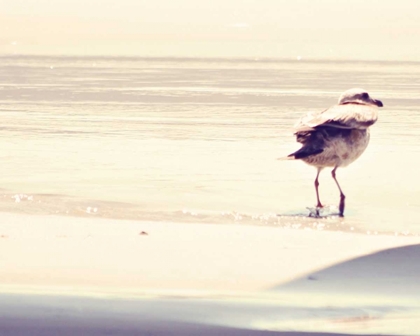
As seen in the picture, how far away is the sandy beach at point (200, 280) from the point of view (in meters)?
5.29

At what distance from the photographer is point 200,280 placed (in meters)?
6.44

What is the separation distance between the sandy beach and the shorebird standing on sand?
210 cm

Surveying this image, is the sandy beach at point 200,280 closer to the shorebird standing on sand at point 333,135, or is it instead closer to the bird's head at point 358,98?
the shorebird standing on sand at point 333,135

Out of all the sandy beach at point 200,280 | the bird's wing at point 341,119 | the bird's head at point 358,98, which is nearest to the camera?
the sandy beach at point 200,280

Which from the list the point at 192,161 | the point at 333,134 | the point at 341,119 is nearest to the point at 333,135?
the point at 333,134

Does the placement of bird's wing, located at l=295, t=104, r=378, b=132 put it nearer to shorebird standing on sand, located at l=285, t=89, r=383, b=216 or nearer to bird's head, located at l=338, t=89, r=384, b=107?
shorebird standing on sand, located at l=285, t=89, r=383, b=216

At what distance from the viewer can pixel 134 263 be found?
689cm

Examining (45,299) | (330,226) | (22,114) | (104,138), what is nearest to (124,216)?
(330,226)

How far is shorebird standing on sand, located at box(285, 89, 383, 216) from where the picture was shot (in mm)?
10383

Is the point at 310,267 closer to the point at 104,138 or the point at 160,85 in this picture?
the point at 104,138

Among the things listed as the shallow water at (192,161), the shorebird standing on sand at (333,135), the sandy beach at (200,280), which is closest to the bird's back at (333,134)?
the shorebird standing on sand at (333,135)

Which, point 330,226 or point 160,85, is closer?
point 330,226

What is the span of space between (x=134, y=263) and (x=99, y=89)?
23.3 metres

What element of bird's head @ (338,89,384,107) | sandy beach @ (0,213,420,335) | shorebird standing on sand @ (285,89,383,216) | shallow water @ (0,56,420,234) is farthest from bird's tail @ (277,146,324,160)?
sandy beach @ (0,213,420,335)
